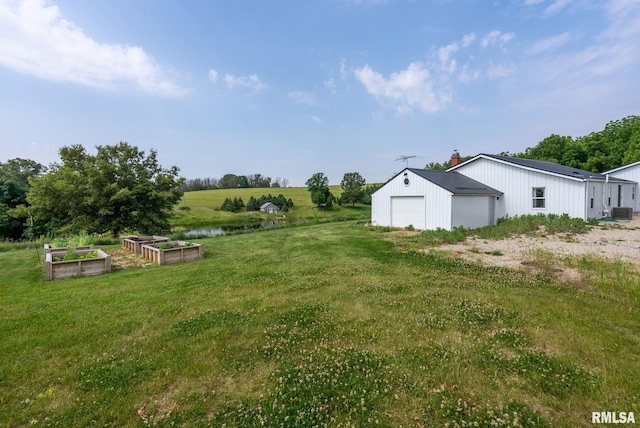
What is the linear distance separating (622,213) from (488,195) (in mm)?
7933

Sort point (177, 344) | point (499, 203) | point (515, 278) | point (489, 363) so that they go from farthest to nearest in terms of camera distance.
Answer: point (499, 203), point (515, 278), point (177, 344), point (489, 363)

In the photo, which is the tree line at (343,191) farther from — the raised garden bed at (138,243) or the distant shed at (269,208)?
the raised garden bed at (138,243)

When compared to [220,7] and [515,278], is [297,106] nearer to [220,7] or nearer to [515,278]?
[220,7]

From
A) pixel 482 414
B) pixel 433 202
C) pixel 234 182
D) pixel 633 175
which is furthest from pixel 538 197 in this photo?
pixel 234 182

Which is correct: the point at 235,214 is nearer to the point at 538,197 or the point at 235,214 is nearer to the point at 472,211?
the point at 472,211

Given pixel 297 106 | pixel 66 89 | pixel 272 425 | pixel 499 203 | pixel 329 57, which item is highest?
pixel 329 57

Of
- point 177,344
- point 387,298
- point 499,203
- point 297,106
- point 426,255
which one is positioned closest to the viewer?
point 177,344

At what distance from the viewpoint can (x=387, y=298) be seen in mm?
5348

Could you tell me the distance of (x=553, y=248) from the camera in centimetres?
958

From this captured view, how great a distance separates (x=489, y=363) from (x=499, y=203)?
16.8 metres

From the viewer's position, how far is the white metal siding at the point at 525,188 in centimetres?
1468

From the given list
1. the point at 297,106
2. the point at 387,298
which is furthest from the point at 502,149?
the point at 387,298

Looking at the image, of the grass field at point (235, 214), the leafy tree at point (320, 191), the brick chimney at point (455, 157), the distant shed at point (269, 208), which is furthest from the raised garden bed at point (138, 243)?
the distant shed at point (269, 208)

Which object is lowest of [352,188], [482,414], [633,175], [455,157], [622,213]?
[482,414]
